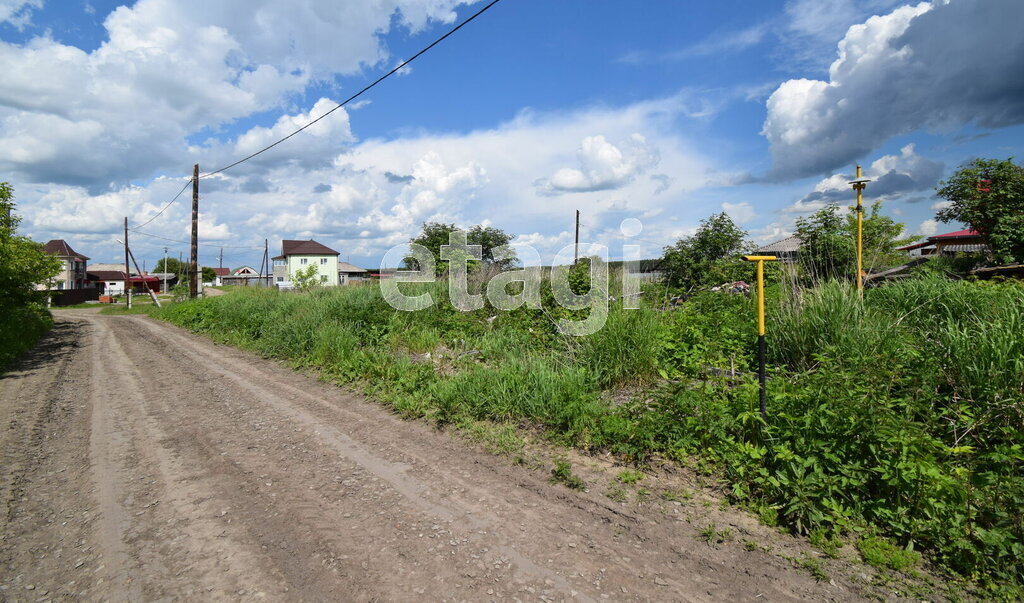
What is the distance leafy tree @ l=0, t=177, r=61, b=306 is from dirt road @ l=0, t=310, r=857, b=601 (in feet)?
29.6

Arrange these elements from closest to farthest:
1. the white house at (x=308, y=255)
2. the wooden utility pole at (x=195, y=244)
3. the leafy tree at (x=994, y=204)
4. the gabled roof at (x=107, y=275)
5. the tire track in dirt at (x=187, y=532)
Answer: the tire track in dirt at (x=187, y=532), the leafy tree at (x=994, y=204), the wooden utility pole at (x=195, y=244), the white house at (x=308, y=255), the gabled roof at (x=107, y=275)

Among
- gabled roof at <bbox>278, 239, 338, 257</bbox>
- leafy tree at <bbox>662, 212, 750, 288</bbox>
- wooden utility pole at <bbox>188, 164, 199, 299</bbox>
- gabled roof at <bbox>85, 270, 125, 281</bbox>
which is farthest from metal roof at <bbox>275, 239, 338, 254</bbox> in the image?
leafy tree at <bbox>662, 212, 750, 288</bbox>

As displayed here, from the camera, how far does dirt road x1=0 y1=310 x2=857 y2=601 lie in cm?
278

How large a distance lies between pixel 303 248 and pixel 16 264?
60628 millimetres

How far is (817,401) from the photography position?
3.89 metres

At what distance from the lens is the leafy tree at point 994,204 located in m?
16.5

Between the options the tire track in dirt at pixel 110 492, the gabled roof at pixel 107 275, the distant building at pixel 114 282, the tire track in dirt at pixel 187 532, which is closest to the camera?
the tire track in dirt at pixel 187 532

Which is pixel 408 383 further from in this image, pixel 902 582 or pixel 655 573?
pixel 902 582

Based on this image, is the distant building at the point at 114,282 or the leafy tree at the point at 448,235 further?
the distant building at the point at 114,282

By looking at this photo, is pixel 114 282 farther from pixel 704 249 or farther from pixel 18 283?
pixel 704 249

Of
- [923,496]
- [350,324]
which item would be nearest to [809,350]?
[923,496]

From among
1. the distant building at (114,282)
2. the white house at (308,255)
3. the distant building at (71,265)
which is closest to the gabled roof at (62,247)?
the distant building at (71,265)

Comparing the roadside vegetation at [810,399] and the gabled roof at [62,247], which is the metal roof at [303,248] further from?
the roadside vegetation at [810,399]

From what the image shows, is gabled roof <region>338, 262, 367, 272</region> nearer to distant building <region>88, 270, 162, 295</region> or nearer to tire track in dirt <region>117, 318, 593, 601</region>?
distant building <region>88, 270, 162, 295</region>
